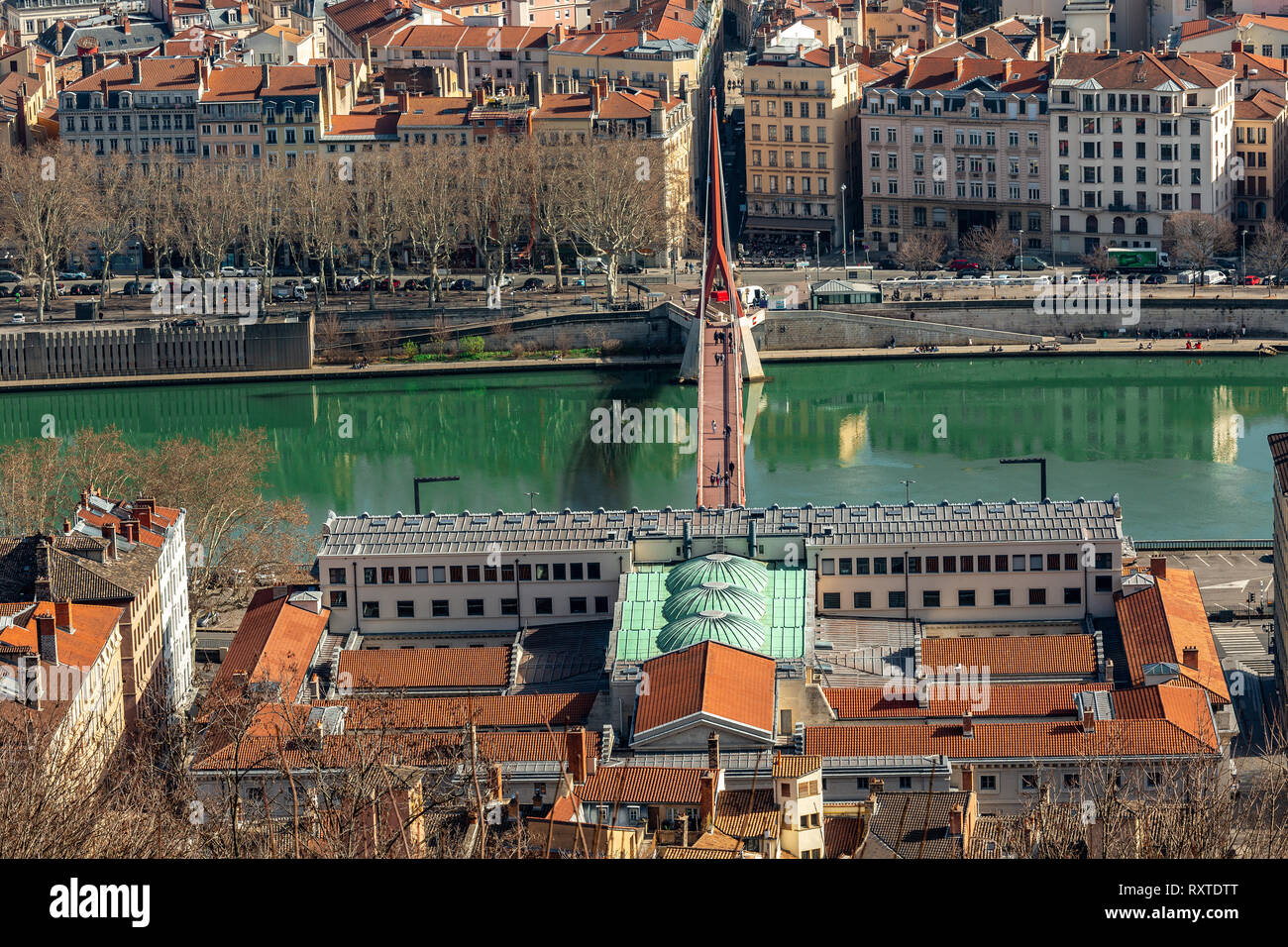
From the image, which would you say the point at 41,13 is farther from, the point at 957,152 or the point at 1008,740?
the point at 1008,740

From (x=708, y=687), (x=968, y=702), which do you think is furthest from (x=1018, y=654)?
Answer: (x=708, y=687)

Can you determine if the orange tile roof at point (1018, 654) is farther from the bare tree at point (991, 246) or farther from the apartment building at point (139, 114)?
the apartment building at point (139, 114)

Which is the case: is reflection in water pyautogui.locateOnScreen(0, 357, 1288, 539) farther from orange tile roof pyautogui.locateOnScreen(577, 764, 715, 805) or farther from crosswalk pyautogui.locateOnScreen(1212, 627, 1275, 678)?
orange tile roof pyautogui.locateOnScreen(577, 764, 715, 805)

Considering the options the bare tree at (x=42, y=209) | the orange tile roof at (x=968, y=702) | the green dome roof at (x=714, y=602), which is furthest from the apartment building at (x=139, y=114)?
the orange tile roof at (x=968, y=702)

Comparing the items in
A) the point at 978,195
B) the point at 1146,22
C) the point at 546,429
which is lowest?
the point at 546,429
